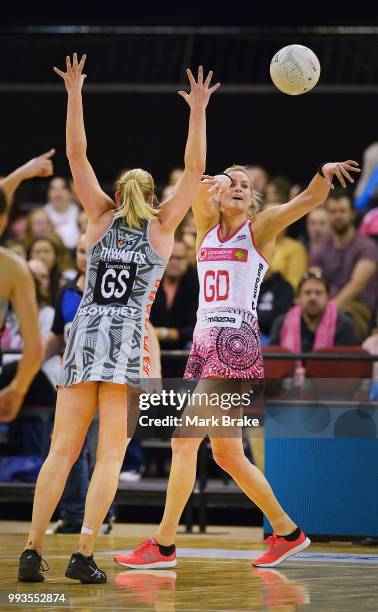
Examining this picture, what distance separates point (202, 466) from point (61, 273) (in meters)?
2.41

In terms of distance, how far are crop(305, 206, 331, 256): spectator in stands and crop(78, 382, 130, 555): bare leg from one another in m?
6.16

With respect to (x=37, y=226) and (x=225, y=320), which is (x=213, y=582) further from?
(x=37, y=226)

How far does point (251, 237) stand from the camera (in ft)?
22.9

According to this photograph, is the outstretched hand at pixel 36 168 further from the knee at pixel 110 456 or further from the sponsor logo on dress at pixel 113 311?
the knee at pixel 110 456

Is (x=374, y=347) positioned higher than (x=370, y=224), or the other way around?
(x=370, y=224)

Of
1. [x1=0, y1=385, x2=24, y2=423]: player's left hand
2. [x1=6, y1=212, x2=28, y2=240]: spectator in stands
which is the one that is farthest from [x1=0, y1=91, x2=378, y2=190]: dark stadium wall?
[x1=0, y1=385, x2=24, y2=423]: player's left hand

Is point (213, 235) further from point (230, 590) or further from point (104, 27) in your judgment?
point (104, 27)

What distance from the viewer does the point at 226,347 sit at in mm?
6746

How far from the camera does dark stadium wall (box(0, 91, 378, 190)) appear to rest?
46.1 ft

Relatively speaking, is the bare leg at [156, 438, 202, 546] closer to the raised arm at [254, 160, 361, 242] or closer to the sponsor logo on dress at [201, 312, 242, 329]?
the sponsor logo on dress at [201, 312, 242, 329]

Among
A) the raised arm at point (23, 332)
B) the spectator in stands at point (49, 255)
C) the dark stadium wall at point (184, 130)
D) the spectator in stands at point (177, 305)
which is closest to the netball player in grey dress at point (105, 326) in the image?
the raised arm at point (23, 332)

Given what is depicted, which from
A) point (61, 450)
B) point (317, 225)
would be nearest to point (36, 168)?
point (61, 450)

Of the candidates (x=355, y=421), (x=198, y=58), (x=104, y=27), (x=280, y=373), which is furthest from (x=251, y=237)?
(x=104, y=27)

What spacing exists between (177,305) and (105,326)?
15.1 ft
